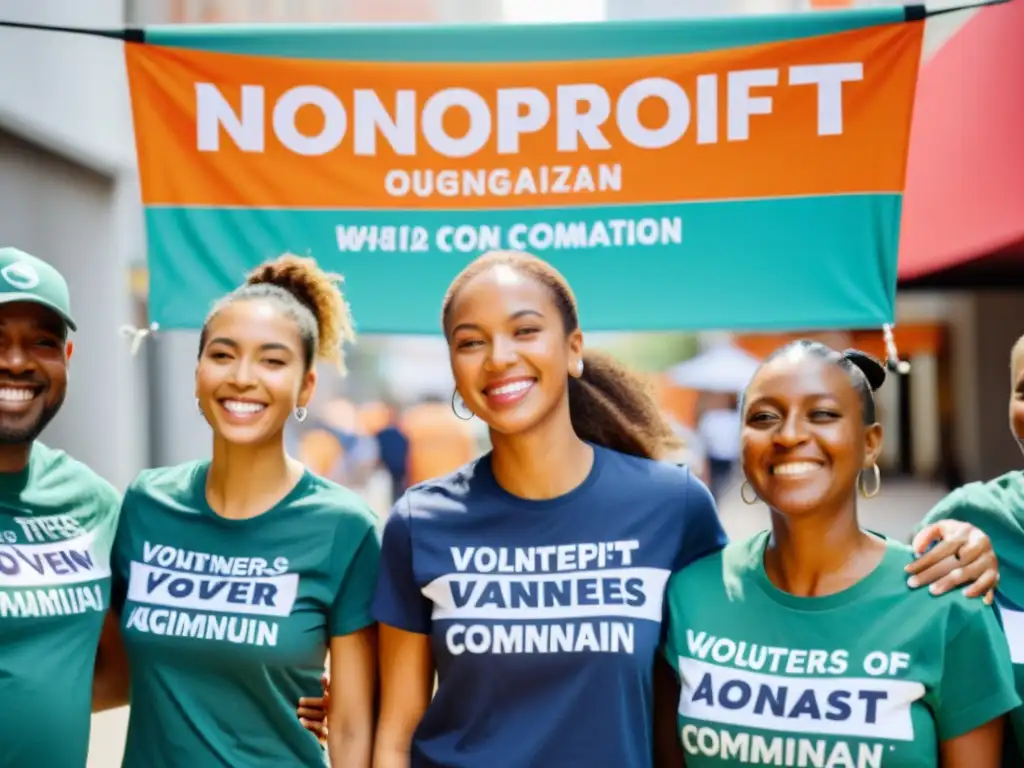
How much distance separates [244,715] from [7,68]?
649 centimetres

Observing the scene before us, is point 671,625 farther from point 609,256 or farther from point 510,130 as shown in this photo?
point 510,130

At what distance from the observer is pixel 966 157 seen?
4879mm

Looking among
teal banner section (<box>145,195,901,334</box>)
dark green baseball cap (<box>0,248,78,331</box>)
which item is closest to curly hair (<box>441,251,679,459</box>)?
teal banner section (<box>145,195,901,334</box>)

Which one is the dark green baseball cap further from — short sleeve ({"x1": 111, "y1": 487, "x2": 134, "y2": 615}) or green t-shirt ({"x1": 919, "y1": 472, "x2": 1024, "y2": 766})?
green t-shirt ({"x1": 919, "y1": 472, "x2": 1024, "y2": 766})

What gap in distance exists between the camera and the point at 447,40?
11.7ft

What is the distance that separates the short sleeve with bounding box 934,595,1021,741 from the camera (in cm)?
213

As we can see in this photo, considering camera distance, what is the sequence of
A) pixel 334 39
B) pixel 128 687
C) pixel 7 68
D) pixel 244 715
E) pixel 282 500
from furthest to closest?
pixel 7 68, pixel 334 39, pixel 128 687, pixel 282 500, pixel 244 715

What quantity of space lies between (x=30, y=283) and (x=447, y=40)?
1528mm

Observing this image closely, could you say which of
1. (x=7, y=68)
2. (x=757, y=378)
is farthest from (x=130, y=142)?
(x=757, y=378)

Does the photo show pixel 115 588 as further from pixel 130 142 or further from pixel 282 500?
pixel 130 142

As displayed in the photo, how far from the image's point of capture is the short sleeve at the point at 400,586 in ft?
8.13

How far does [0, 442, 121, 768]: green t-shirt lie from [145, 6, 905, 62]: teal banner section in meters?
1.54

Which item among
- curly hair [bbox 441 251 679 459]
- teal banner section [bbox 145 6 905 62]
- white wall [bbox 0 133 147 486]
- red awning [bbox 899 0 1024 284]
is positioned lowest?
curly hair [bbox 441 251 679 459]

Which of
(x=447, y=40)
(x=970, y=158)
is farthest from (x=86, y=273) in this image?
(x=970, y=158)
